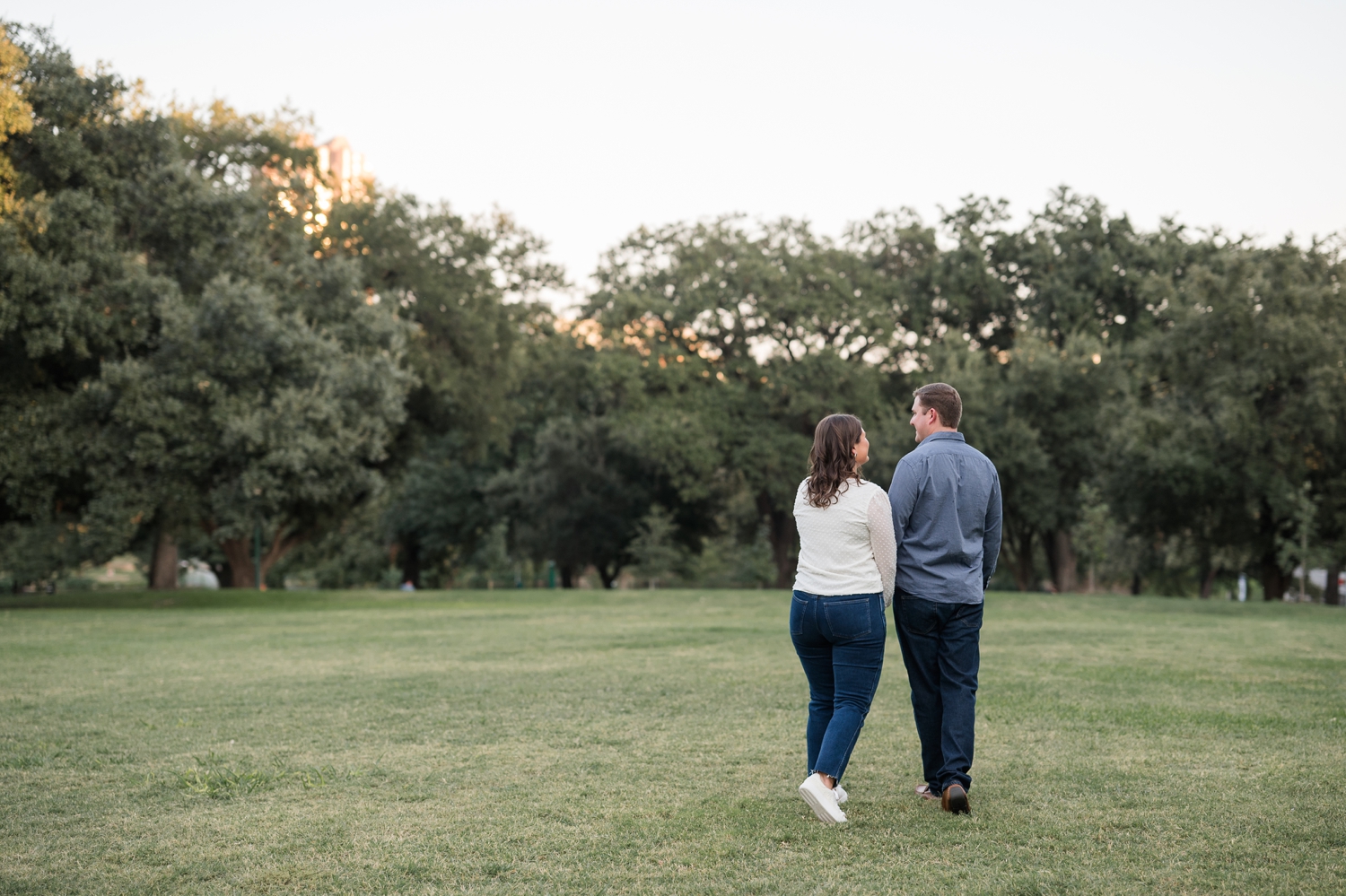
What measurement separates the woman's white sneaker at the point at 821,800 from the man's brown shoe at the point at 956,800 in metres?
0.54

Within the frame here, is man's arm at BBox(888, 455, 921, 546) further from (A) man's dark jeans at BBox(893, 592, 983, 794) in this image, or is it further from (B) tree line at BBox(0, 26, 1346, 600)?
(B) tree line at BBox(0, 26, 1346, 600)

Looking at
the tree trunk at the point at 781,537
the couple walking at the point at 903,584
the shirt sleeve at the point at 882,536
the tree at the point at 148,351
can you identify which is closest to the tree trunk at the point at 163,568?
the tree at the point at 148,351

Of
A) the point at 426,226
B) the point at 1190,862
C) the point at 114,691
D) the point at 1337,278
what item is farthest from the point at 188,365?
the point at 1337,278

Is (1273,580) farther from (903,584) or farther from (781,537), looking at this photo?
(903,584)

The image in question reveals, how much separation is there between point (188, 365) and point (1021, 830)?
75.9 ft

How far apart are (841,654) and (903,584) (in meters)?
0.47

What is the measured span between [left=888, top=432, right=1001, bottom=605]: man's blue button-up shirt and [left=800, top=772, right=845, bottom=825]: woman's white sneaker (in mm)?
1053

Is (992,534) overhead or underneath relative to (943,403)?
underneath

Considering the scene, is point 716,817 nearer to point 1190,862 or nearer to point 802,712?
point 1190,862

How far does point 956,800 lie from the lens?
543 cm

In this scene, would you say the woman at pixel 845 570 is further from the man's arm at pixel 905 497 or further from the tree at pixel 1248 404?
the tree at pixel 1248 404

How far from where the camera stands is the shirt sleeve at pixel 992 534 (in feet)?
19.0

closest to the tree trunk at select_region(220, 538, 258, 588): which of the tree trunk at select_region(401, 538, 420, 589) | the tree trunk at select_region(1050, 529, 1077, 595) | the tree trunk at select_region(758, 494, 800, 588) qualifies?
the tree trunk at select_region(758, 494, 800, 588)

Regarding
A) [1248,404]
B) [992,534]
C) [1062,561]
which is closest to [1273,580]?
[1248,404]
